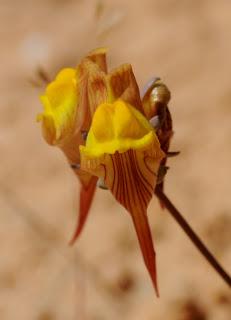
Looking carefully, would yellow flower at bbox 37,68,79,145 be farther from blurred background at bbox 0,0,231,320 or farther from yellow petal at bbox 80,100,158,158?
blurred background at bbox 0,0,231,320

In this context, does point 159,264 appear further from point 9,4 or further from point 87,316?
point 9,4

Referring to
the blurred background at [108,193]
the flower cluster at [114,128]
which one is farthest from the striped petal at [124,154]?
the blurred background at [108,193]

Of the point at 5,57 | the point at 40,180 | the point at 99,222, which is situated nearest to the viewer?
the point at 99,222

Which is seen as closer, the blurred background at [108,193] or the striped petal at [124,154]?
the striped petal at [124,154]

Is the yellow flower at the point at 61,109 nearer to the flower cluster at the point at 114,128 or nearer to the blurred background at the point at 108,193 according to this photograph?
the flower cluster at the point at 114,128

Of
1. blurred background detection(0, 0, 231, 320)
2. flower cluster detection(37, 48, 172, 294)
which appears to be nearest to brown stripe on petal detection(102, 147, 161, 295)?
flower cluster detection(37, 48, 172, 294)

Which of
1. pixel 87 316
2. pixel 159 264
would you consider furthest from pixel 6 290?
pixel 159 264

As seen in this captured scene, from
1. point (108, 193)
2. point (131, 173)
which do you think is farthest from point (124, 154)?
point (108, 193)
